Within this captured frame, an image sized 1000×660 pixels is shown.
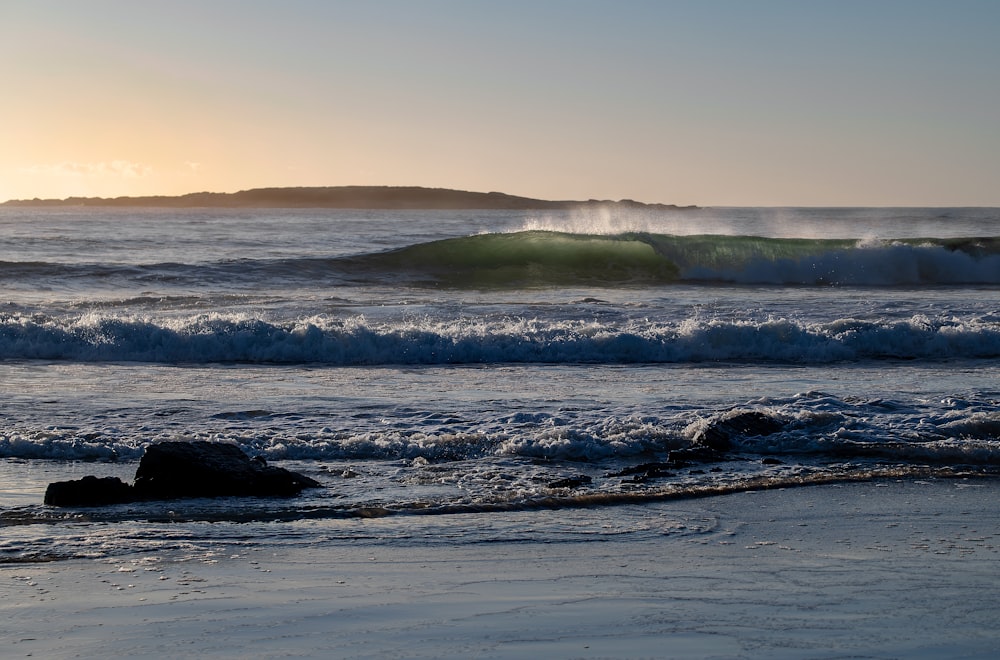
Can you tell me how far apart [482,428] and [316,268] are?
19498 millimetres

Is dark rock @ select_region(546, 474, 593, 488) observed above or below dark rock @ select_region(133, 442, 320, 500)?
below

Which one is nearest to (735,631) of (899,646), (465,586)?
(899,646)

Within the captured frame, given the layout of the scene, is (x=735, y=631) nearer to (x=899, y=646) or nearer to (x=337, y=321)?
(x=899, y=646)

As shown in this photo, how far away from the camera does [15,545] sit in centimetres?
488

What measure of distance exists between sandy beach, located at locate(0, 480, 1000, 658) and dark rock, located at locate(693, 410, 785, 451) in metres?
1.71

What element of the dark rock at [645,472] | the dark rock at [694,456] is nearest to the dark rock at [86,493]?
the dark rock at [645,472]

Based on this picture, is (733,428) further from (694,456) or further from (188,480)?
(188,480)

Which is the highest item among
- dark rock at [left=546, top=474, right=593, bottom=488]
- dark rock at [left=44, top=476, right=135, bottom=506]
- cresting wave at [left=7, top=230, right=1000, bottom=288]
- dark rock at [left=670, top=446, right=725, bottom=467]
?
cresting wave at [left=7, top=230, right=1000, bottom=288]

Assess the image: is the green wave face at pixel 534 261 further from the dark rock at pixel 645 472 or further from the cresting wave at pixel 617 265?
the dark rock at pixel 645 472

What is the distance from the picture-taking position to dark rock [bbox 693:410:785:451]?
7258mm

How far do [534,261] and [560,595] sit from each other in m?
25.1

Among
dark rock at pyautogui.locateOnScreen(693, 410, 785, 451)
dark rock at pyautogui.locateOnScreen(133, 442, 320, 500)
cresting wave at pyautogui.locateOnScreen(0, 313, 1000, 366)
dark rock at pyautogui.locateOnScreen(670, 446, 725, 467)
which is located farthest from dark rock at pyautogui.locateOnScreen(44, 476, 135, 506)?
cresting wave at pyautogui.locateOnScreen(0, 313, 1000, 366)

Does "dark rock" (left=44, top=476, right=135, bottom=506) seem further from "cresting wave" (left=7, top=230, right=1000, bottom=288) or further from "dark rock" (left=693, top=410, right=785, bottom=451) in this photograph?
"cresting wave" (left=7, top=230, right=1000, bottom=288)

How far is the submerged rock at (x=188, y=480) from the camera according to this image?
5742 millimetres
